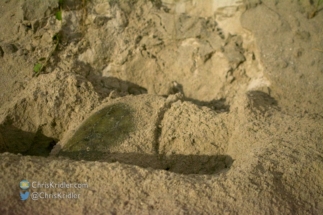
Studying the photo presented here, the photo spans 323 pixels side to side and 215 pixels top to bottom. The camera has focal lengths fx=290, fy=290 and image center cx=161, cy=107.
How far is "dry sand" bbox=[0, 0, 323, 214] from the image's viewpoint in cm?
129

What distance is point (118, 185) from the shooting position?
51.1 inches

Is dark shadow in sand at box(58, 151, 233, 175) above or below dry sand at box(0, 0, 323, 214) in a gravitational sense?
below

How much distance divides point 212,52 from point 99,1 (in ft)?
3.51

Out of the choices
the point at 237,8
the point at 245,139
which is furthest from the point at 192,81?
the point at 245,139

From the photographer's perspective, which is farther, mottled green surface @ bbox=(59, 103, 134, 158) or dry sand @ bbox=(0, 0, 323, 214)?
mottled green surface @ bbox=(59, 103, 134, 158)

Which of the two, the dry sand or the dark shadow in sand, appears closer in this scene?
the dry sand

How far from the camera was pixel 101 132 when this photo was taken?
1.87 m

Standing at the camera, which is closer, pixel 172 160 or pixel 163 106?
pixel 172 160

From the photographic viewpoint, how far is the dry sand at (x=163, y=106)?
50.9 inches

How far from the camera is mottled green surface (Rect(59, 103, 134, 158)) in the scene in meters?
1.81

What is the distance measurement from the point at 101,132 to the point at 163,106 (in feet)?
1.49

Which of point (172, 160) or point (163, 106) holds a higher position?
point (163, 106)

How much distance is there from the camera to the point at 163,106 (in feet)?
6.57

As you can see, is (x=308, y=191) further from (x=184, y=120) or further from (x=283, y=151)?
(x=184, y=120)
